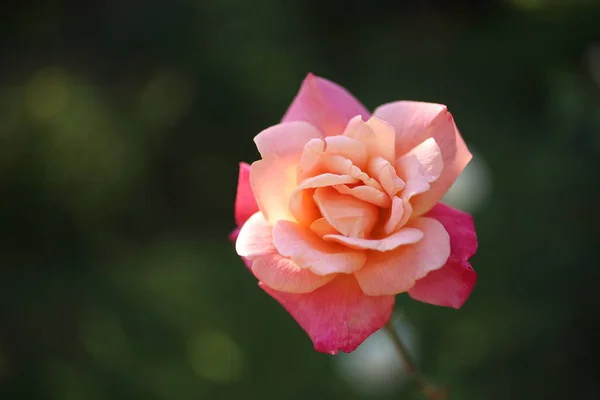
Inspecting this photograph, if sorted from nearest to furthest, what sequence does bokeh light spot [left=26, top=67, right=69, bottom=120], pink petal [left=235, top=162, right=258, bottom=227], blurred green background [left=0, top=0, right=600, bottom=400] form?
pink petal [left=235, top=162, right=258, bottom=227], blurred green background [left=0, top=0, right=600, bottom=400], bokeh light spot [left=26, top=67, right=69, bottom=120]

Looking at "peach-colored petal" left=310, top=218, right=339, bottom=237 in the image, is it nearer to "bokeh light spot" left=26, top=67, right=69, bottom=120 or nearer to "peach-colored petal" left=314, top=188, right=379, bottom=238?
"peach-colored petal" left=314, top=188, right=379, bottom=238

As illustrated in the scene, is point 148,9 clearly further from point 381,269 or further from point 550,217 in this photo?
point 381,269

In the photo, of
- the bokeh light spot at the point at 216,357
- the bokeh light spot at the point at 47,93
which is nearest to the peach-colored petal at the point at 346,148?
the bokeh light spot at the point at 216,357

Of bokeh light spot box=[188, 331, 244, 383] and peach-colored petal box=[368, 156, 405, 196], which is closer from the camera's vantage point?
peach-colored petal box=[368, 156, 405, 196]

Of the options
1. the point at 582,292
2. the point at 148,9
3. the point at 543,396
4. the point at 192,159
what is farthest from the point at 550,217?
the point at 148,9

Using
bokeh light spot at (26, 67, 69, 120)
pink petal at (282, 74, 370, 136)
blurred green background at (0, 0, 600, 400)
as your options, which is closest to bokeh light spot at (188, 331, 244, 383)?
blurred green background at (0, 0, 600, 400)

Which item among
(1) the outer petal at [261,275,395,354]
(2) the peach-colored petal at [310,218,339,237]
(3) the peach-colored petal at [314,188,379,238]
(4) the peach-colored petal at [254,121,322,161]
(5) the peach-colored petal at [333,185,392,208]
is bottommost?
(1) the outer petal at [261,275,395,354]

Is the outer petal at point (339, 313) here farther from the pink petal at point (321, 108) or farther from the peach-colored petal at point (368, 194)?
the pink petal at point (321, 108)
